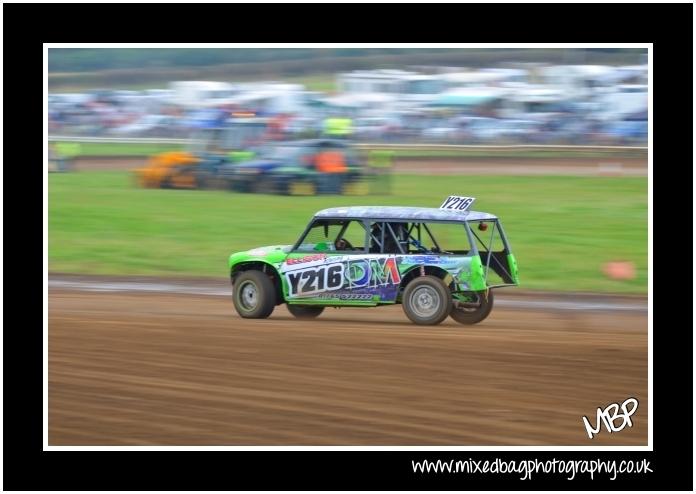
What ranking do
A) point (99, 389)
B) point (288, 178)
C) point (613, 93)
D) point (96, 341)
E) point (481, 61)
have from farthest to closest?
point (481, 61), point (613, 93), point (288, 178), point (96, 341), point (99, 389)

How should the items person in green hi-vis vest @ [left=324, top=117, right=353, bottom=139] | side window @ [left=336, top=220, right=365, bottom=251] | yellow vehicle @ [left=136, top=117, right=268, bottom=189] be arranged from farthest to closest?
person in green hi-vis vest @ [left=324, top=117, right=353, bottom=139], yellow vehicle @ [left=136, top=117, right=268, bottom=189], side window @ [left=336, top=220, right=365, bottom=251]

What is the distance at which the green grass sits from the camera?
20.6 metres

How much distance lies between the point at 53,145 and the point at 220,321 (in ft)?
68.4

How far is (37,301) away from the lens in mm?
12188

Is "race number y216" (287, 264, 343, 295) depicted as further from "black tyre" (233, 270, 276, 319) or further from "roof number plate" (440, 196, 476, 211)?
"roof number plate" (440, 196, 476, 211)

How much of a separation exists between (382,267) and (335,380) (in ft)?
9.64

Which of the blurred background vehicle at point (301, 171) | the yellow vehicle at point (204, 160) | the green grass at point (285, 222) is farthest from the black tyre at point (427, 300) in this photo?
the yellow vehicle at point (204, 160)

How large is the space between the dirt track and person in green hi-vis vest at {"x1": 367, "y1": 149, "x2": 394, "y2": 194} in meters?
12.1

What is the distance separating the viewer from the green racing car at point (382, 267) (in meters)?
13.5

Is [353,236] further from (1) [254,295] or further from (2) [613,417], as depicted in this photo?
(2) [613,417]

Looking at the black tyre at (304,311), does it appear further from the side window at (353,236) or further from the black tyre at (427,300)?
the black tyre at (427,300)

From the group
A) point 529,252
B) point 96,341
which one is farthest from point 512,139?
point 96,341

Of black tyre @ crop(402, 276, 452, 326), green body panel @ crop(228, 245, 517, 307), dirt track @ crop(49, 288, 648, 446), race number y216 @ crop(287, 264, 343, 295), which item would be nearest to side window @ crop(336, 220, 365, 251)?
green body panel @ crop(228, 245, 517, 307)

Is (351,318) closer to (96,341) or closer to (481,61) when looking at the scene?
(96,341)
